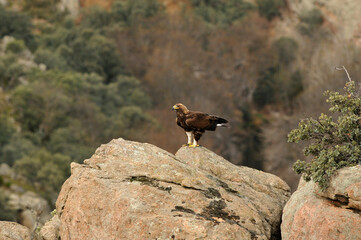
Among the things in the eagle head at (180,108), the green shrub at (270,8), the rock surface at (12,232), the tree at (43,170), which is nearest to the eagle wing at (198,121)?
the eagle head at (180,108)

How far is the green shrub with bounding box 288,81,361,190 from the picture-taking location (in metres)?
12.4

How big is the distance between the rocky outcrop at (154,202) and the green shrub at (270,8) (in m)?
106

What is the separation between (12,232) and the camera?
46.2ft

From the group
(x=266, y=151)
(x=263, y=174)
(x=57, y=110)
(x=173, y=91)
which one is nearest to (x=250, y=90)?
(x=173, y=91)

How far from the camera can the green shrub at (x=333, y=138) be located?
12.4 metres

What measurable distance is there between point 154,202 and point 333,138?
387cm

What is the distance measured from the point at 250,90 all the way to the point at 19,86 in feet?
115

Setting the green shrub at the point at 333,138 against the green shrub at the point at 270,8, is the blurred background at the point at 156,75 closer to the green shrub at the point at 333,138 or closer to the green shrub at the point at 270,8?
the green shrub at the point at 270,8

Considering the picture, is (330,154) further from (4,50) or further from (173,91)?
(173,91)

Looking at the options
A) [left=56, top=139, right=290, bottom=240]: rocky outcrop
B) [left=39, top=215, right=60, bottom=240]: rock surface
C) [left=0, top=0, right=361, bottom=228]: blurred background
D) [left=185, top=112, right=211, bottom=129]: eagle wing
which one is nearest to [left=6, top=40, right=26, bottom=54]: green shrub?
[left=0, top=0, right=361, bottom=228]: blurred background

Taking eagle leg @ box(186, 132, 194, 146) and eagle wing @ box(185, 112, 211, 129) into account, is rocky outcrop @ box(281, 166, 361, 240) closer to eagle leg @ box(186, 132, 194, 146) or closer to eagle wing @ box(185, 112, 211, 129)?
eagle wing @ box(185, 112, 211, 129)

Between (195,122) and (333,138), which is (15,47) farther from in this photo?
(333,138)

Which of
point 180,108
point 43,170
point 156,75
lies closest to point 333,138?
point 180,108

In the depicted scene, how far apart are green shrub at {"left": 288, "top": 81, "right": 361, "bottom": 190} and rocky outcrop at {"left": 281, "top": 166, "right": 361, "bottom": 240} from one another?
1.00ft
